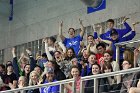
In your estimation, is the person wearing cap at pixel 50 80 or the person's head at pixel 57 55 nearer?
the person wearing cap at pixel 50 80

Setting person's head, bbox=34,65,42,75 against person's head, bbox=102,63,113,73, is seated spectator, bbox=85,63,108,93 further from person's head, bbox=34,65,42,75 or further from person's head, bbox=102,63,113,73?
person's head, bbox=34,65,42,75

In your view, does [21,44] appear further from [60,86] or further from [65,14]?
[60,86]

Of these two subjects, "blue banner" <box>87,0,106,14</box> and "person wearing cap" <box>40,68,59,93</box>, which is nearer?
"person wearing cap" <box>40,68,59,93</box>

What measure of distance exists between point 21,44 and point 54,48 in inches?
170

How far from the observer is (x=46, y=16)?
15062mm

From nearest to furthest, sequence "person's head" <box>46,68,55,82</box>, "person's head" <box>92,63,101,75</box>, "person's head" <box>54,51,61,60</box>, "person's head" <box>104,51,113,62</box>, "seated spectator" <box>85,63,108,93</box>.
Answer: "seated spectator" <box>85,63,108,93</box> → "person's head" <box>92,63,101,75</box> → "person's head" <box>104,51,113,62</box> → "person's head" <box>46,68,55,82</box> → "person's head" <box>54,51,61,60</box>

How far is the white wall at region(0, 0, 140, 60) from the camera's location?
12.7 m

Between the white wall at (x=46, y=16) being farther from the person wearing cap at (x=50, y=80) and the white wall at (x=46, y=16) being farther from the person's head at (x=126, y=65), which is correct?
the person's head at (x=126, y=65)

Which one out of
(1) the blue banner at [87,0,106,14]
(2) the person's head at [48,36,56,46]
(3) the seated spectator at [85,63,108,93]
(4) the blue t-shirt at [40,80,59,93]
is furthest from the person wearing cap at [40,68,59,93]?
(1) the blue banner at [87,0,106,14]

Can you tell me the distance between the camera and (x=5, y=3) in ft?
53.0

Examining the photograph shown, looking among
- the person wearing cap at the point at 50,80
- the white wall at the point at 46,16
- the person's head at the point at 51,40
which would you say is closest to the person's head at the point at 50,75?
the person wearing cap at the point at 50,80

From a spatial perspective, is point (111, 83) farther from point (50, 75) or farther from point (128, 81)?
point (50, 75)

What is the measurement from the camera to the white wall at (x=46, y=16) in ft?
41.7

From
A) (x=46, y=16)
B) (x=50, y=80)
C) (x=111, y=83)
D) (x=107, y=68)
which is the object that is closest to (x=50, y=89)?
(x=50, y=80)
